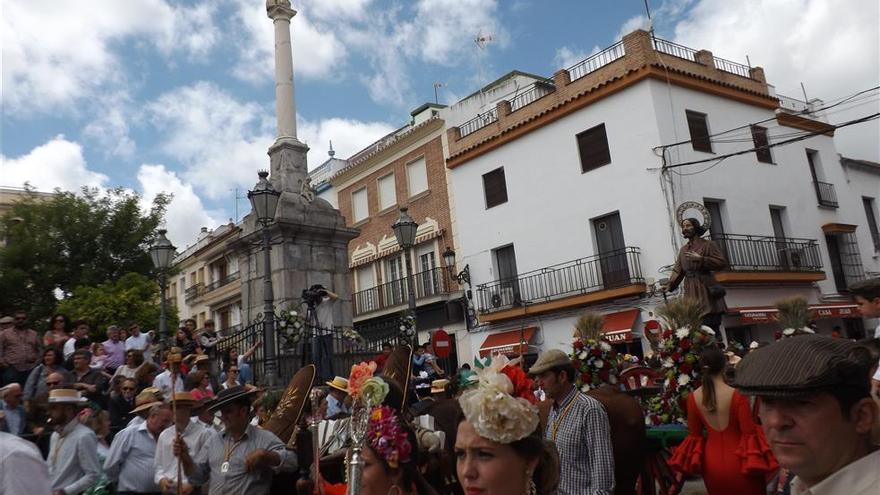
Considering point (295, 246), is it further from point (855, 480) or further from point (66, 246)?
point (66, 246)

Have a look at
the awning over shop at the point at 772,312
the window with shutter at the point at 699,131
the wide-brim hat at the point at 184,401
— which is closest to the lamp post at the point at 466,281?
the window with shutter at the point at 699,131

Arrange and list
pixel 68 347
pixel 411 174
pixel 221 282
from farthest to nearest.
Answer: pixel 221 282, pixel 411 174, pixel 68 347

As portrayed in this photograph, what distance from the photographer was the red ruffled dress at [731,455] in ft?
13.6

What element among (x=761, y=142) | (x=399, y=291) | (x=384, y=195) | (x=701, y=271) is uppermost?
(x=384, y=195)

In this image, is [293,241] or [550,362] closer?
[550,362]

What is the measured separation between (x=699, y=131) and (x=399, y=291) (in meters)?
13.3

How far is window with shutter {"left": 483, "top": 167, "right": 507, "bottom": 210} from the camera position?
23.3 metres

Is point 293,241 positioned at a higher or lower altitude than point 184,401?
higher

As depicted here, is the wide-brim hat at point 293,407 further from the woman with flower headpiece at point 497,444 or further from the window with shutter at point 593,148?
the window with shutter at point 593,148

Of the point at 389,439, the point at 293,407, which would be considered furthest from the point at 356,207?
the point at 389,439

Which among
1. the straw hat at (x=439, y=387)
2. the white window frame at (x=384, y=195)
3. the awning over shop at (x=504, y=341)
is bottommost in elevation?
the straw hat at (x=439, y=387)

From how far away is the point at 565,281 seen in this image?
20.8 metres

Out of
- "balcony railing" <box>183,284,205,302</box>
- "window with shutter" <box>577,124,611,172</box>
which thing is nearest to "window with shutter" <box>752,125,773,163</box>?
"window with shutter" <box>577,124,611,172</box>

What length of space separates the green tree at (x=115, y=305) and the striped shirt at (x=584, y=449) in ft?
57.6
